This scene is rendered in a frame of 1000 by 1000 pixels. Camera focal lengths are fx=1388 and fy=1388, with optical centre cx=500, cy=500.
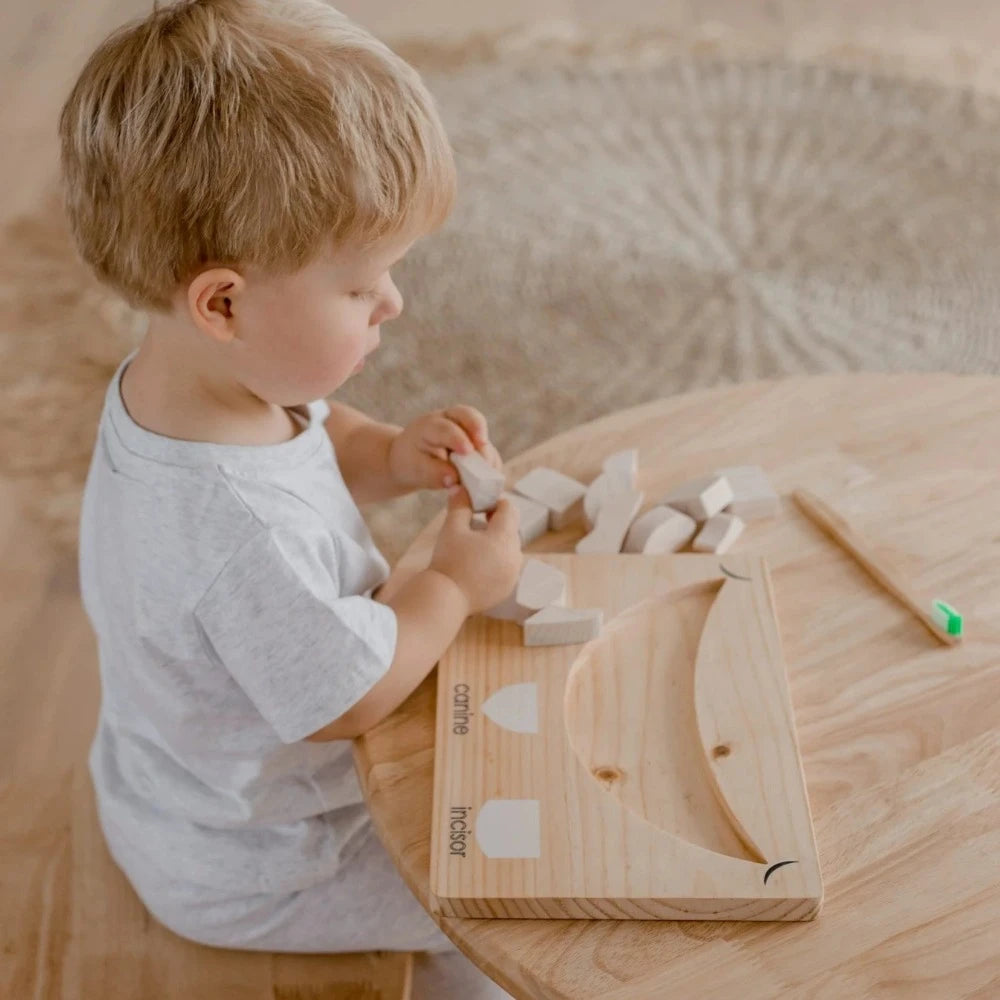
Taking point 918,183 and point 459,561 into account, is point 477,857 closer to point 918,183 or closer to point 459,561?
point 459,561

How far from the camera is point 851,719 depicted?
34.8 inches

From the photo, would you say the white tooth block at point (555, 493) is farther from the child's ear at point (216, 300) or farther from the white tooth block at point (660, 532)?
the child's ear at point (216, 300)

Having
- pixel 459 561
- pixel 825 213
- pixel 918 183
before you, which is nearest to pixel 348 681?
pixel 459 561

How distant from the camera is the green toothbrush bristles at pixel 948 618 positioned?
0.93 m

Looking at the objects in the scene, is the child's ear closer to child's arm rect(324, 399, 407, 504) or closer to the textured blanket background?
child's arm rect(324, 399, 407, 504)

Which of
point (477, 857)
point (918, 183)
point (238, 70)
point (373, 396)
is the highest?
point (238, 70)

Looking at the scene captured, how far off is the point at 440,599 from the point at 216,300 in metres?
0.24

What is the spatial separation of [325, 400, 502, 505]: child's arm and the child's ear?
0.24 meters

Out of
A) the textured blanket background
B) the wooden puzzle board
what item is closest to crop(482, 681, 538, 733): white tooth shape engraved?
the wooden puzzle board

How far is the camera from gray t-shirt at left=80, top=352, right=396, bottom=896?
887 mm

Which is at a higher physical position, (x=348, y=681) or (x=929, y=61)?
(x=348, y=681)

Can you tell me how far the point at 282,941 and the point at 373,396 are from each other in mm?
1056

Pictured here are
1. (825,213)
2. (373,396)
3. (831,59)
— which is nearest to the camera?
(373,396)

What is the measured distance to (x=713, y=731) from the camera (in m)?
0.86
